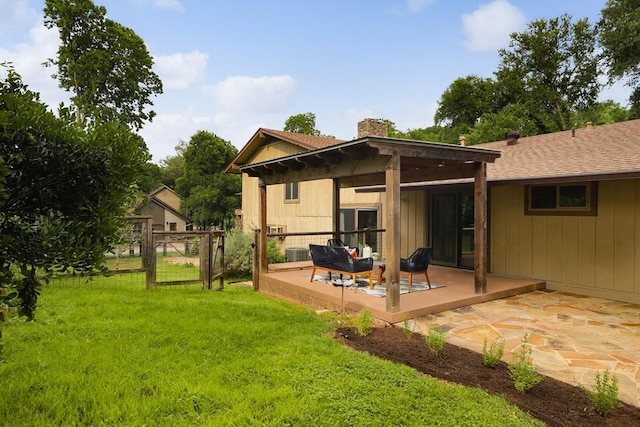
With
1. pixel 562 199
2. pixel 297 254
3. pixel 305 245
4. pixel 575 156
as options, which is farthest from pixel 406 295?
pixel 305 245

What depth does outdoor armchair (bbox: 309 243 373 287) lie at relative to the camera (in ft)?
20.8

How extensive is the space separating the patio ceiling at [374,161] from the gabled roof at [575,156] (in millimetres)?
1094

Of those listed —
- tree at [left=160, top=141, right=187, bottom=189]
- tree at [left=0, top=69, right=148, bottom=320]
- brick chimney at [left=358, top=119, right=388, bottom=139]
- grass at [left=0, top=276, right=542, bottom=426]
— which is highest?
tree at [left=160, top=141, right=187, bottom=189]

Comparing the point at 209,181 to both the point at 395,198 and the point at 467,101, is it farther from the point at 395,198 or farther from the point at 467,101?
the point at 395,198

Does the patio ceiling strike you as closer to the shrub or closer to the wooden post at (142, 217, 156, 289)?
the wooden post at (142, 217, 156, 289)

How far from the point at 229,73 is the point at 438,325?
17542 millimetres

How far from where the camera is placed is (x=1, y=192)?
4.96ft

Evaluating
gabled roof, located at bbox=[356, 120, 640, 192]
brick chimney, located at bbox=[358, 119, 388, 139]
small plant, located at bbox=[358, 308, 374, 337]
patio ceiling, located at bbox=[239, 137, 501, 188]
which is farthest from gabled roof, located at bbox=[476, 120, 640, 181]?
small plant, located at bbox=[358, 308, 374, 337]

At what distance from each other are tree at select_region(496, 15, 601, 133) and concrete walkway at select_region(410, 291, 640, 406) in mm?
21049

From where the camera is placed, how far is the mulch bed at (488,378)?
268cm

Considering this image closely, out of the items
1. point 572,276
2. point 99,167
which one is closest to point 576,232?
point 572,276

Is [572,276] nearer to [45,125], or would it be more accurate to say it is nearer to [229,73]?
[45,125]

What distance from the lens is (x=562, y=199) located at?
22.7 feet

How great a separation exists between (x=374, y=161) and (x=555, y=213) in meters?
4.03
